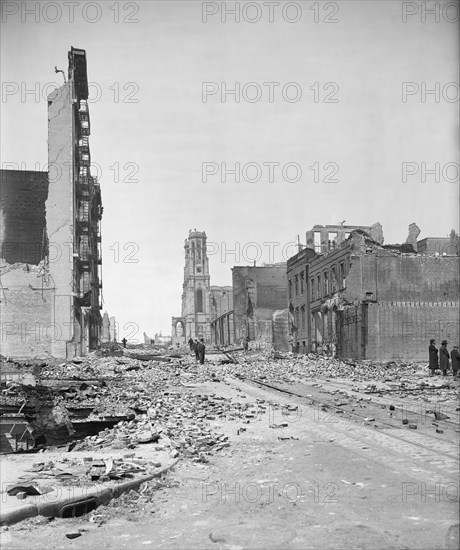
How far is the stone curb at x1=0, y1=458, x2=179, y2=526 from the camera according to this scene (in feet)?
18.1

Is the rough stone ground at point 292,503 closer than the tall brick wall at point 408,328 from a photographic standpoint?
Yes

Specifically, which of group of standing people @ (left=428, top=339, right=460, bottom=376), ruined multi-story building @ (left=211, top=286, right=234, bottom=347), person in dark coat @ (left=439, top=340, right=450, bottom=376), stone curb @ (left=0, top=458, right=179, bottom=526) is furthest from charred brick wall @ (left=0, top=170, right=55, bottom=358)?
ruined multi-story building @ (left=211, top=286, right=234, bottom=347)

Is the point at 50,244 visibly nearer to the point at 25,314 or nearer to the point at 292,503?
the point at 25,314

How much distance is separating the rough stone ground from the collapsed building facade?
2500cm

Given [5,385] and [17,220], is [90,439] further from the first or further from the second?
[17,220]

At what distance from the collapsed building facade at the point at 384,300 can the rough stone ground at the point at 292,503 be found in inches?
984

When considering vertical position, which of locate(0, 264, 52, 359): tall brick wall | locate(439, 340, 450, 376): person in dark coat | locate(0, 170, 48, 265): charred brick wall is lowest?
locate(439, 340, 450, 376): person in dark coat

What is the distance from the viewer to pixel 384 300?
35.5 metres

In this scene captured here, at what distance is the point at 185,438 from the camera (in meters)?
9.51

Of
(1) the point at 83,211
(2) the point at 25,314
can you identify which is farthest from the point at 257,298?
(2) the point at 25,314

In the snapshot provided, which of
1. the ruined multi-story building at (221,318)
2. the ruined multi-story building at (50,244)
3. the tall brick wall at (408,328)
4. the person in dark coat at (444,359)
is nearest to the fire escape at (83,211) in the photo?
the ruined multi-story building at (50,244)

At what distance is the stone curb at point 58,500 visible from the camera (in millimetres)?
5527

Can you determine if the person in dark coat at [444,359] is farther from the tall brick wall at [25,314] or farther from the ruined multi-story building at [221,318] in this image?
the ruined multi-story building at [221,318]

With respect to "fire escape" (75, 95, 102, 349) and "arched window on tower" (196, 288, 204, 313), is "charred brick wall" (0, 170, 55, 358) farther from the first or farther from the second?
"arched window on tower" (196, 288, 204, 313)
